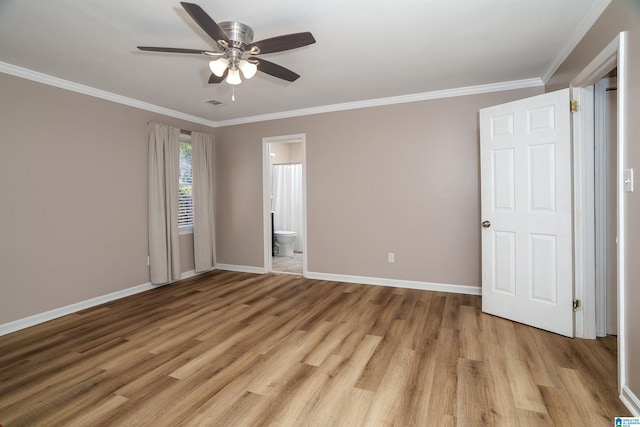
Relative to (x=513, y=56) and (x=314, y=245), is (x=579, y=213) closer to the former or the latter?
(x=513, y=56)

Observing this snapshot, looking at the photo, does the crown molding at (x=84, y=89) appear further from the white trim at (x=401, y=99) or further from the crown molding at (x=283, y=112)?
the white trim at (x=401, y=99)

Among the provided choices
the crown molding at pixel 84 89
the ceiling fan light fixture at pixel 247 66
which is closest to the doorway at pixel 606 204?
the ceiling fan light fixture at pixel 247 66

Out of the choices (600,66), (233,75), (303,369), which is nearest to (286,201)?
(233,75)

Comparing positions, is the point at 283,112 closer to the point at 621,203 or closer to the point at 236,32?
the point at 236,32

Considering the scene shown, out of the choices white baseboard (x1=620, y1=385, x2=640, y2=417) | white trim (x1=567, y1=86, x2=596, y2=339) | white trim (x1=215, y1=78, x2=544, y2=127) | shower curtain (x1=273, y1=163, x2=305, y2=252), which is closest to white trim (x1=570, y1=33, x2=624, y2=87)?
white trim (x1=567, y1=86, x2=596, y2=339)

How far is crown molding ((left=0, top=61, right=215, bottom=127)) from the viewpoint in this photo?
3003mm

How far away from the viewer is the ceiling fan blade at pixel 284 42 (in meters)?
1.99

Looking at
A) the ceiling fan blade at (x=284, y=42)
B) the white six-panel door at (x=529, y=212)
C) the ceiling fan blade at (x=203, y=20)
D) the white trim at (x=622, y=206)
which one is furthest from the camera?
the white six-panel door at (x=529, y=212)

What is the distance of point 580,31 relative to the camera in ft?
8.14

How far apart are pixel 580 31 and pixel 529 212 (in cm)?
153

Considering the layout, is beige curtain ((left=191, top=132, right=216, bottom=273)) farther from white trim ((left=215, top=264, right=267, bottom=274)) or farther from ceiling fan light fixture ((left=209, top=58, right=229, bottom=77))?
ceiling fan light fixture ((left=209, top=58, right=229, bottom=77))

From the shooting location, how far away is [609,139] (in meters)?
2.61

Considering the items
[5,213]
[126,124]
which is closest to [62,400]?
[5,213]

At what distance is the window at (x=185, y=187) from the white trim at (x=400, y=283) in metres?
2.17
